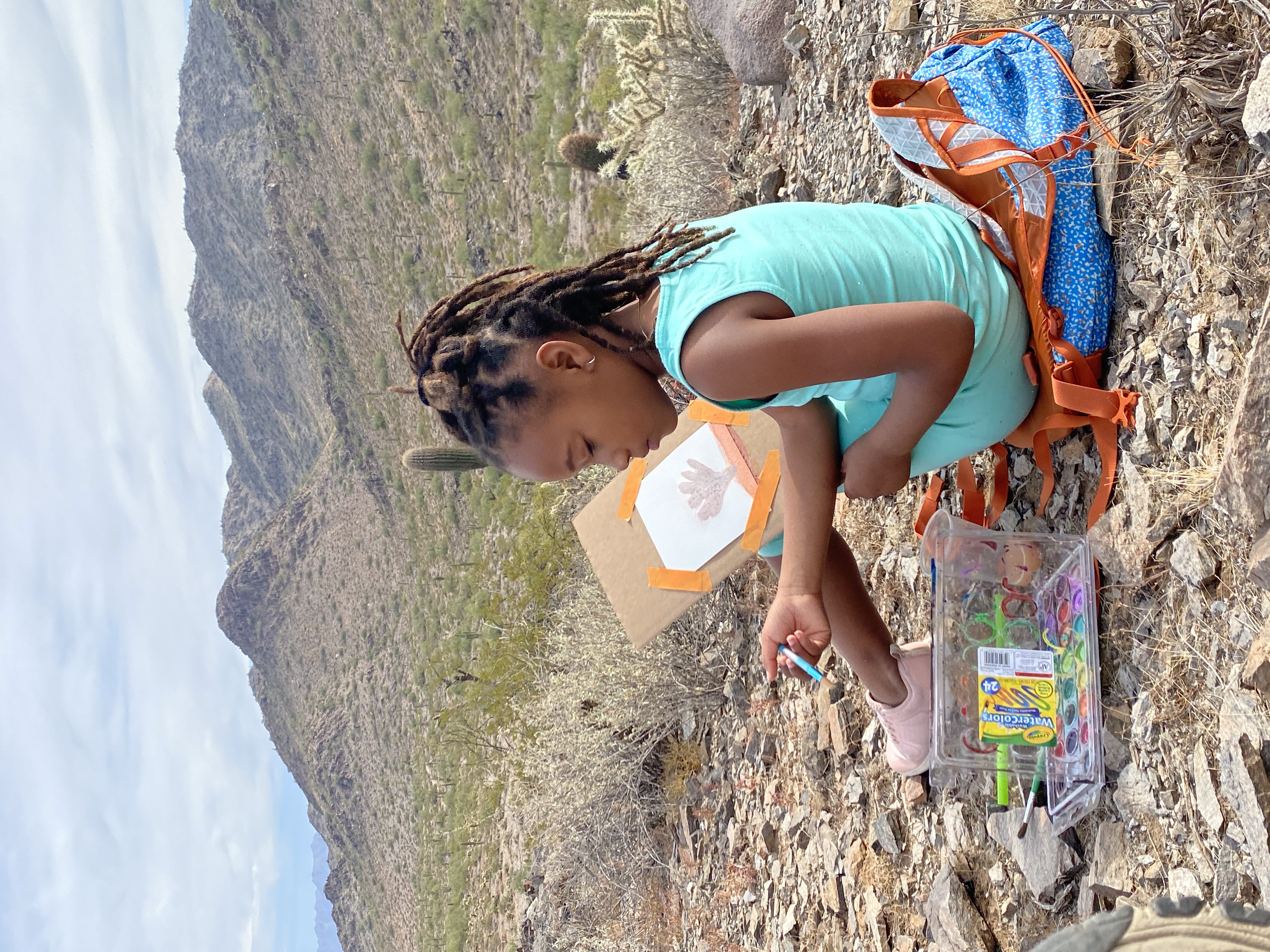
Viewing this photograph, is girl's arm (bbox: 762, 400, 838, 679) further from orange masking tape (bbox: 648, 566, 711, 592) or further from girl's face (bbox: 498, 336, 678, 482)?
orange masking tape (bbox: 648, 566, 711, 592)

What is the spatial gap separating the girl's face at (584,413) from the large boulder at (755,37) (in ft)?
8.00

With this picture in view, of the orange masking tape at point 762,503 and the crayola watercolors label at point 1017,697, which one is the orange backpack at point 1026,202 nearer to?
the crayola watercolors label at point 1017,697

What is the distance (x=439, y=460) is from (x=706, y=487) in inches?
92.0

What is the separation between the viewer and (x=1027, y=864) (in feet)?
4.99

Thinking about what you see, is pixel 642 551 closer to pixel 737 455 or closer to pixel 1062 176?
pixel 737 455

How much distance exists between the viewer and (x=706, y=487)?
104 inches

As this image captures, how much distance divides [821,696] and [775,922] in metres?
0.67

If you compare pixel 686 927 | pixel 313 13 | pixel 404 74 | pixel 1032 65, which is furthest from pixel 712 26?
pixel 313 13

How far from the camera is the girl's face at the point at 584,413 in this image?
1378mm

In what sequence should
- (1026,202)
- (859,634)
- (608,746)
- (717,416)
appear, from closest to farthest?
(1026,202)
(859,634)
(717,416)
(608,746)

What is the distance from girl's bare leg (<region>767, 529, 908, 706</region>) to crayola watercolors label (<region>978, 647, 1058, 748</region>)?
229 millimetres

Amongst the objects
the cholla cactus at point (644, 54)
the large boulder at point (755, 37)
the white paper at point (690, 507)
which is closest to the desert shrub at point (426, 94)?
the cholla cactus at point (644, 54)

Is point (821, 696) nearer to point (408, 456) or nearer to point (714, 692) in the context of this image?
point (714, 692)

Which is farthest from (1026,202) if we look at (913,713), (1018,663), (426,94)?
(426,94)
